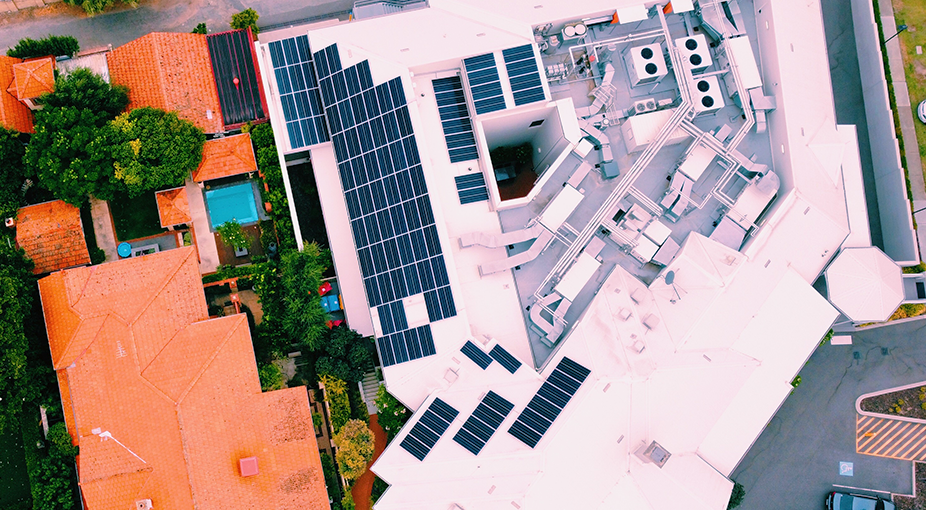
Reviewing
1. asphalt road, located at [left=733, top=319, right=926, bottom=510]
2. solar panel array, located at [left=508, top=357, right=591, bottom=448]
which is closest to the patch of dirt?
asphalt road, located at [left=733, top=319, right=926, bottom=510]

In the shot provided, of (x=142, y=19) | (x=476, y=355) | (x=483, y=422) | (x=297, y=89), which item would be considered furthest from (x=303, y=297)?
(x=142, y=19)

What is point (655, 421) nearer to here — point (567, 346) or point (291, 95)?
point (567, 346)

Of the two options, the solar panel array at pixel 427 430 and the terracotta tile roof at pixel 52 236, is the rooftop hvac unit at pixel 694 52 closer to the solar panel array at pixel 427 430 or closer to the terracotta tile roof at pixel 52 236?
the solar panel array at pixel 427 430

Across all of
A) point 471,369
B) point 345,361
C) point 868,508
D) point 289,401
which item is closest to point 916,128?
point 868,508

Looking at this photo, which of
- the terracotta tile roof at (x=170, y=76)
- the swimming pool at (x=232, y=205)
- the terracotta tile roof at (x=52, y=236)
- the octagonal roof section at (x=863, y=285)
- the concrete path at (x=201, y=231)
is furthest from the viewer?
the concrete path at (x=201, y=231)

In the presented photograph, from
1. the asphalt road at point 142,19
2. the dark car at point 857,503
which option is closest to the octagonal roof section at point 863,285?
the dark car at point 857,503

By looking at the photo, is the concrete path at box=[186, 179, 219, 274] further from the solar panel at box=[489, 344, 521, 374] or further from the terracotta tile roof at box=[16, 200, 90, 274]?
the solar panel at box=[489, 344, 521, 374]

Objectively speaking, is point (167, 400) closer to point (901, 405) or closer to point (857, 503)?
point (857, 503)
